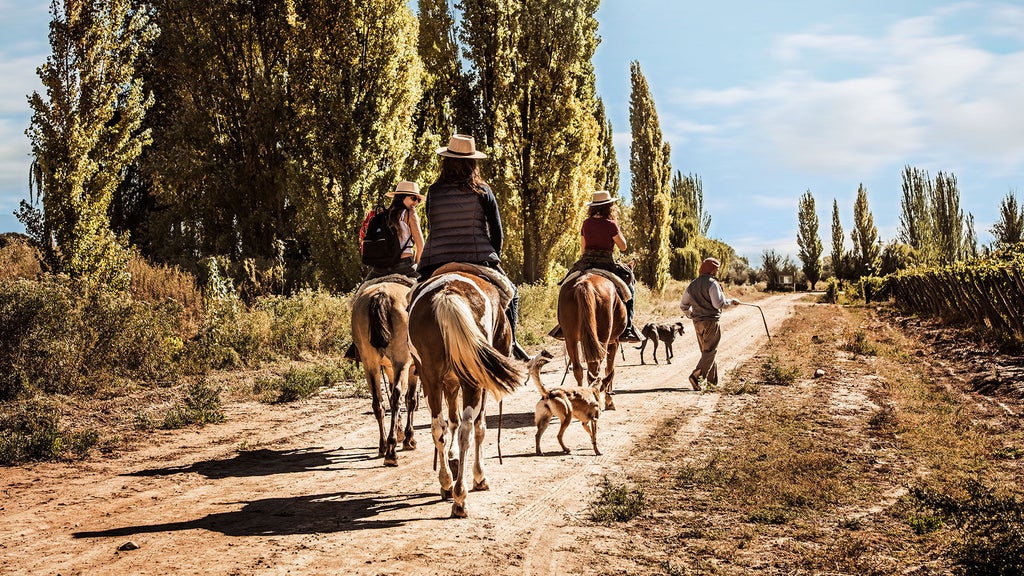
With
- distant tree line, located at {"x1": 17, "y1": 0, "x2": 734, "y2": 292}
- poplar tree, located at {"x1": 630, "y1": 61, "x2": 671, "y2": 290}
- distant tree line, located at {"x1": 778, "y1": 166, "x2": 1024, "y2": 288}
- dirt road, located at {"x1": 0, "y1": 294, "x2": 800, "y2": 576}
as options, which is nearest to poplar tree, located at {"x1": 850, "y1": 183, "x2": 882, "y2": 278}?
distant tree line, located at {"x1": 778, "y1": 166, "x2": 1024, "y2": 288}

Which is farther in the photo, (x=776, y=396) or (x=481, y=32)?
(x=481, y=32)

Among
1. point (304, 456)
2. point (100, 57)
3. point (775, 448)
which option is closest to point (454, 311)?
point (304, 456)

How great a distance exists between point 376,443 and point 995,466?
21.5 ft

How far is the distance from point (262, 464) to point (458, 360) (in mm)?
3317

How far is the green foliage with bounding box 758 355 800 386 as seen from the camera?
1310 cm

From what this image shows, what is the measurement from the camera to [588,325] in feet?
31.9

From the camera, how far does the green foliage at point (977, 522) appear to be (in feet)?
15.6

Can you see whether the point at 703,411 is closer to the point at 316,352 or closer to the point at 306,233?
the point at 316,352

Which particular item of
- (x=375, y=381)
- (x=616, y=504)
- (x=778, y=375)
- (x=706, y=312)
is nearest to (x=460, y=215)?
(x=375, y=381)

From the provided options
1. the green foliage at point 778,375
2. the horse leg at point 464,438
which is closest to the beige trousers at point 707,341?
the green foliage at point 778,375

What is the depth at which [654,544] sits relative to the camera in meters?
5.36

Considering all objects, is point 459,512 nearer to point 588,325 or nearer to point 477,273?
point 477,273

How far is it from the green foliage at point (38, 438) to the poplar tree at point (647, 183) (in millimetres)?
35909

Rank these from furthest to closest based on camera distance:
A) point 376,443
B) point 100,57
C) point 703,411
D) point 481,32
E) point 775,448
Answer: point 481,32 < point 100,57 < point 703,411 < point 376,443 < point 775,448
